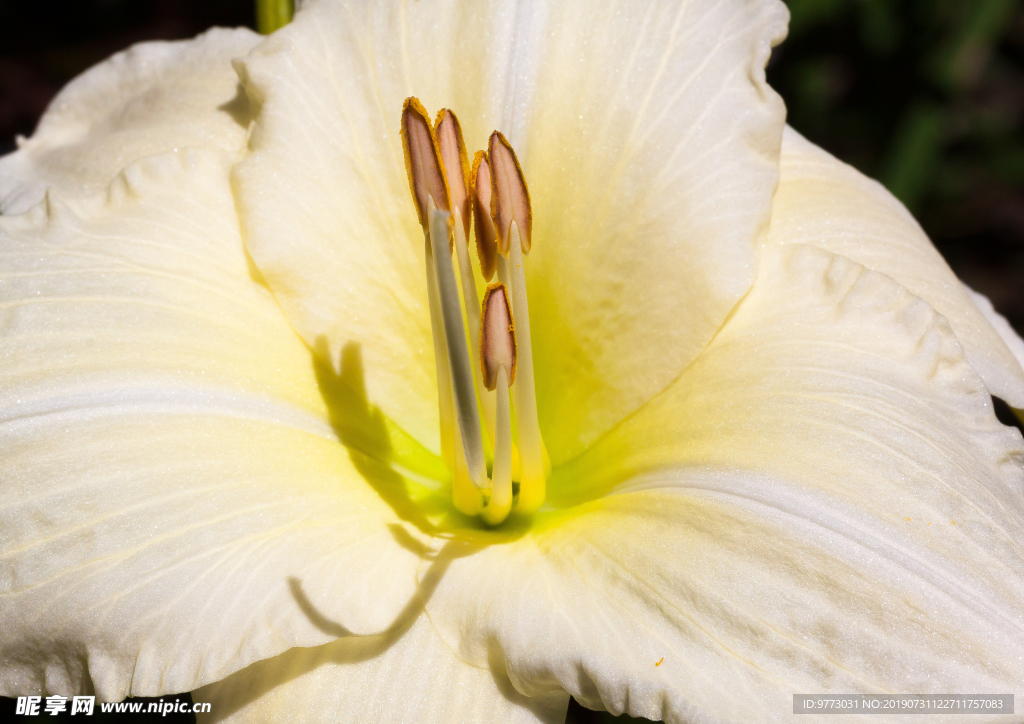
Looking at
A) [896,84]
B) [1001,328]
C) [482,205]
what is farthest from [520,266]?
[896,84]

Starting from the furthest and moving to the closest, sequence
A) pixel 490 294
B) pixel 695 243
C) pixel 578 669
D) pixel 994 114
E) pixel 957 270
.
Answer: pixel 994 114
pixel 957 270
pixel 695 243
pixel 490 294
pixel 578 669

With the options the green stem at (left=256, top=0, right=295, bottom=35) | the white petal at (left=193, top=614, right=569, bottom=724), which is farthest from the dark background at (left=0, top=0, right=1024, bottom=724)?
the white petal at (left=193, top=614, right=569, bottom=724)

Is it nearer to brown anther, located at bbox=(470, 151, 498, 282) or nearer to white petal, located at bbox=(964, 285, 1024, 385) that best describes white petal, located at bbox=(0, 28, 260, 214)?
brown anther, located at bbox=(470, 151, 498, 282)

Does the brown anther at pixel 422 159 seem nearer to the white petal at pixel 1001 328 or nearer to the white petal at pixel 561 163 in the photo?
the white petal at pixel 561 163

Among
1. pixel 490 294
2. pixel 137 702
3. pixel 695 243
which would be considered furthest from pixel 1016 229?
pixel 137 702

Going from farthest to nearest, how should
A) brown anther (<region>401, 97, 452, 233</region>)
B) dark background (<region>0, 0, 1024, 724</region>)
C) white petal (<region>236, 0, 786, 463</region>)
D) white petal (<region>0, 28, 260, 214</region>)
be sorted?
dark background (<region>0, 0, 1024, 724</region>), white petal (<region>0, 28, 260, 214</region>), white petal (<region>236, 0, 786, 463</region>), brown anther (<region>401, 97, 452, 233</region>)

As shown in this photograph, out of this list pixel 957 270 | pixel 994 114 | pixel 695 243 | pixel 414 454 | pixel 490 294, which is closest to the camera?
pixel 490 294

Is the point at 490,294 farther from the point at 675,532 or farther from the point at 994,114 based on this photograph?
the point at 994,114

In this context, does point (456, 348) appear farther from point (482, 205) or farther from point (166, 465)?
point (166, 465)
